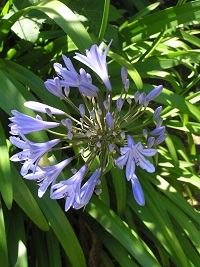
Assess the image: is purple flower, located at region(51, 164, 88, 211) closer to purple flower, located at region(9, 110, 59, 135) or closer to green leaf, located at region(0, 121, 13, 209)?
purple flower, located at region(9, 110, 59, 135)

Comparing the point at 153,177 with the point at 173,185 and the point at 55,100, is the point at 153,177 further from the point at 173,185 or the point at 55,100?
the point at 55,100

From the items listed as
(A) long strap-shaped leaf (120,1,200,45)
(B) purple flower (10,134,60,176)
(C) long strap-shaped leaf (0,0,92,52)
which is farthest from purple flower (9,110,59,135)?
(A) long strap-shaped leaf (120,1,200,45)

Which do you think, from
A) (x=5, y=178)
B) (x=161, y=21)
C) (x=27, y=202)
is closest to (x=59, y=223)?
(x=27, y=202)

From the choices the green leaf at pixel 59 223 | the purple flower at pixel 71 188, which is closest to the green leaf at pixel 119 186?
the green leaf at pixel 59 223

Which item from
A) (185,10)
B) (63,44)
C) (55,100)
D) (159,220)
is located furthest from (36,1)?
(159,220)

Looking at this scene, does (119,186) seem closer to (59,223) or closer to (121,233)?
(121,233)
